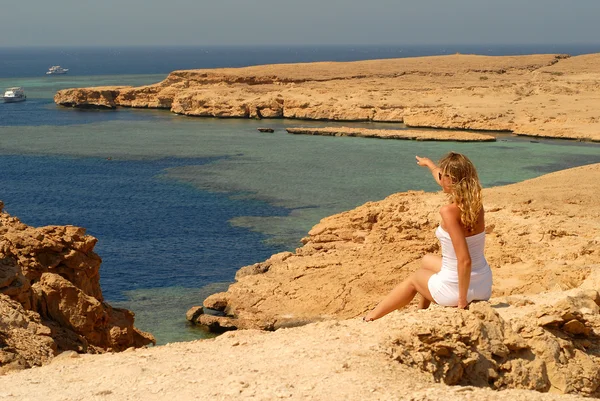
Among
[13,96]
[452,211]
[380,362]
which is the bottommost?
[13,96]

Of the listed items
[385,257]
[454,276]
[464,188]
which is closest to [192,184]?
[385,257]

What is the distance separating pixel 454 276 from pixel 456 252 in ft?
0.92

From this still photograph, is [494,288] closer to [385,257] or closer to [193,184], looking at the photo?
[385,257]

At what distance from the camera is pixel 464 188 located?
7328mm

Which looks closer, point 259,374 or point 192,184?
point 259,374

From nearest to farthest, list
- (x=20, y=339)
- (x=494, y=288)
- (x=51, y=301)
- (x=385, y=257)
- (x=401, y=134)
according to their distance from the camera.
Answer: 1. (x=20, y=339)
2. (x=51, y=301)
3. (x=494, y=288)
4. (x=385, y=257)
5. (x=401, y=134)

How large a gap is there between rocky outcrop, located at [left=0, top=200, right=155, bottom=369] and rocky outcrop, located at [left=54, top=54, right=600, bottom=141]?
4619 cm

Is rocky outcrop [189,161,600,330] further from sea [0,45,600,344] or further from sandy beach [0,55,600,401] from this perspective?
sea [0,45,600,344]

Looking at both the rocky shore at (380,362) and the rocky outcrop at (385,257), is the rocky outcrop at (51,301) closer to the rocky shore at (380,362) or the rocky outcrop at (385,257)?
the rocky shore at (380,362)

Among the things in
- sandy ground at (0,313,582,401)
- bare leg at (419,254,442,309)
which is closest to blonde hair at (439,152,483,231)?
bare leg at (419,254,442,309)

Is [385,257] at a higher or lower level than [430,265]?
lower

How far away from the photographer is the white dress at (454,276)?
24.8 ft

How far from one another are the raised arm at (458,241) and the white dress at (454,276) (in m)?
0.09

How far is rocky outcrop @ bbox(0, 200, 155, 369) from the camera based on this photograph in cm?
939
